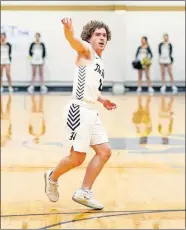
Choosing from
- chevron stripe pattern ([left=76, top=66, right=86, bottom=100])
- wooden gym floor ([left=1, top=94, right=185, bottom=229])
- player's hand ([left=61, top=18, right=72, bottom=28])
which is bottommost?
wooden gym floor ([left=1, top=94, right=185, bottom=229])

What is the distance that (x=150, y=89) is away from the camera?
2014 cm

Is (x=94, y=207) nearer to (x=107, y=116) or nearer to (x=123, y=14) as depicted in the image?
(x=107, y=116)

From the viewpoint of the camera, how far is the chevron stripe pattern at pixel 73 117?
361 centimetres

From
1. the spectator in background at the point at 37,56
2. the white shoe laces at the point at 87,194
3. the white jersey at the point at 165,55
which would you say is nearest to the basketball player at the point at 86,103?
the white shoe laces at the point at 87,194

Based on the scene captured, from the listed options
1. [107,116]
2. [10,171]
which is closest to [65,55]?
[107,116]

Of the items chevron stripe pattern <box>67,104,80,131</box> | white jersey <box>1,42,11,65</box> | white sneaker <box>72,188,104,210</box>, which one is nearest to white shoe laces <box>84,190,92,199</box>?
white sneaker <box>72,188,104,210</box>

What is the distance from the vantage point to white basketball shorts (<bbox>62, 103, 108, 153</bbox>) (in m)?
3.62

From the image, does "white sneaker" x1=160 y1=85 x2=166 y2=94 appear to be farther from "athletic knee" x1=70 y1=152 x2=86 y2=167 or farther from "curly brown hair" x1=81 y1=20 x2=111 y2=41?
"curly brown hair" x1=81 y1=20 x2=111 y2=41

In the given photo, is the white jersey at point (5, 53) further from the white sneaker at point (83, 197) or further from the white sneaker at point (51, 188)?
the white sneaker at point (51, 188)

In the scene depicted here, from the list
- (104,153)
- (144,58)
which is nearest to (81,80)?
(104,153)

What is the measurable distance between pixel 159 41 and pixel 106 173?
14.7 m

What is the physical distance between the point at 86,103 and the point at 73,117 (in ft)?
0.41

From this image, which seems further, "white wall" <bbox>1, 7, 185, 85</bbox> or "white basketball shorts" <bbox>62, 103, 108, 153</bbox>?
"white wall" <bbox>1, 7, 185, 85</bbox>

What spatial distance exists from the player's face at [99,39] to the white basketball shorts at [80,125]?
452 mm
